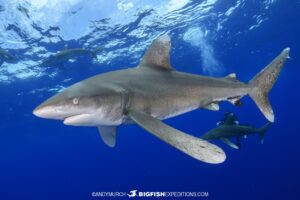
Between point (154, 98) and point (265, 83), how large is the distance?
8.21ft

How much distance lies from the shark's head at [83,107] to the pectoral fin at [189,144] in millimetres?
732

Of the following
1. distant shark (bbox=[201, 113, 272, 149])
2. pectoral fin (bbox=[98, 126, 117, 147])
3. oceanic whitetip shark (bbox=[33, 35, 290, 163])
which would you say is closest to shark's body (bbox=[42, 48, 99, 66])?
distant shark (bbox=[201, 113, 272, 149])

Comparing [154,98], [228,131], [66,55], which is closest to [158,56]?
[154,98]

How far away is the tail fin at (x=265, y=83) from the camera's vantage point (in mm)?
6320

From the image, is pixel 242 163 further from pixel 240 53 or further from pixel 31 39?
pixel 31 39

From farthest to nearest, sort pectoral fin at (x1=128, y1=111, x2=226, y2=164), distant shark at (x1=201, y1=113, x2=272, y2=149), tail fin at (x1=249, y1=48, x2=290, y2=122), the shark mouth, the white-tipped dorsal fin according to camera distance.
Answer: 1. distant shark at (x1=201, y1=113, x2=272, y2=149)
2. tail fin at (x1=249, y1=48, x2=290, y2=122)
3. the white-tipped dorsal fin
4. the shark mouth
5. pectoral fin at (x1=128, y1=111, x2=226, y2=164)

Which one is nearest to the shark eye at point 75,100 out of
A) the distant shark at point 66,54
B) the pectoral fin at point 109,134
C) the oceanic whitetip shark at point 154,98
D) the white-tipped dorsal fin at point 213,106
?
the oceanic whitetip shark at point 154,98

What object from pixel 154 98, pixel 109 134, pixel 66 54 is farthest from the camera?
pixel 66 54

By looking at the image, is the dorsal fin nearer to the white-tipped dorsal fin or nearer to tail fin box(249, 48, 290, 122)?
the white-tipped dorsal fin

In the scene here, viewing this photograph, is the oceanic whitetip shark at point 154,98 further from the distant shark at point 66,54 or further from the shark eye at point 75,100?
the distant shark at point 66,54

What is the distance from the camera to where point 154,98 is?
210 inches

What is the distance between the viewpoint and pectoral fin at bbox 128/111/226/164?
3.68 meters

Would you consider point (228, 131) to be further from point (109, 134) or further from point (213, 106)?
point (109, 134)

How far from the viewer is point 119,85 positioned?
516cm
